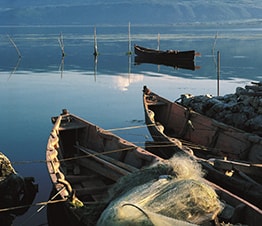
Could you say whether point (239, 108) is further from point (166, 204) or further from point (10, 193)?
point (166, 204)

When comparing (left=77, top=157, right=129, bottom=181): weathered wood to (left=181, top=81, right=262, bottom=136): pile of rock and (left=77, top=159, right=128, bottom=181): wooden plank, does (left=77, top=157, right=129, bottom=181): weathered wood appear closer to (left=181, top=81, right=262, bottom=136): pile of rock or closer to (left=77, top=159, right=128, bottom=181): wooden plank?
(left=77, top=159, right=128, bottom=181): wooden plank

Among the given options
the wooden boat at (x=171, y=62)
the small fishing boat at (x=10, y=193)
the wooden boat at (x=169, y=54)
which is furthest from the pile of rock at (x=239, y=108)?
the wooden boat at (x=169, y=54)

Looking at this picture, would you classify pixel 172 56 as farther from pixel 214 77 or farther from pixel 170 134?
pixel 170 134

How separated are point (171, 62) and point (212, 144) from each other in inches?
1279

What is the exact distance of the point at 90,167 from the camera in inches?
444

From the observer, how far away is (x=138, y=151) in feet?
33.1

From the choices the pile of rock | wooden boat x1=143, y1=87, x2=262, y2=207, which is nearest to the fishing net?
wooden boat x1=143, y1=87, x2=262, y2=207

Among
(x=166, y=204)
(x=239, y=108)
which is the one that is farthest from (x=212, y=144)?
(x=166, y=204)

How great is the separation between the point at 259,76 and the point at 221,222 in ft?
92.7

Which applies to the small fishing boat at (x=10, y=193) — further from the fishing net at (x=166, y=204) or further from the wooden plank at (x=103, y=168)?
the fishing net at (x=166, y=204)

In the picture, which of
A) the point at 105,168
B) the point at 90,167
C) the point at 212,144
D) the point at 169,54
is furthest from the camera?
the point at 169,54

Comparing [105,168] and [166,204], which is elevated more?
[166,204]

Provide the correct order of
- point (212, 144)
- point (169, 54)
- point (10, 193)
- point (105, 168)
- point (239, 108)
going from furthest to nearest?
point (169, 54), point (239, 108), point (212, 144), point (105, 168), point (10, 193)

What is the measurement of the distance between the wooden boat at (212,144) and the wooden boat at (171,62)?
2562 centimetres
